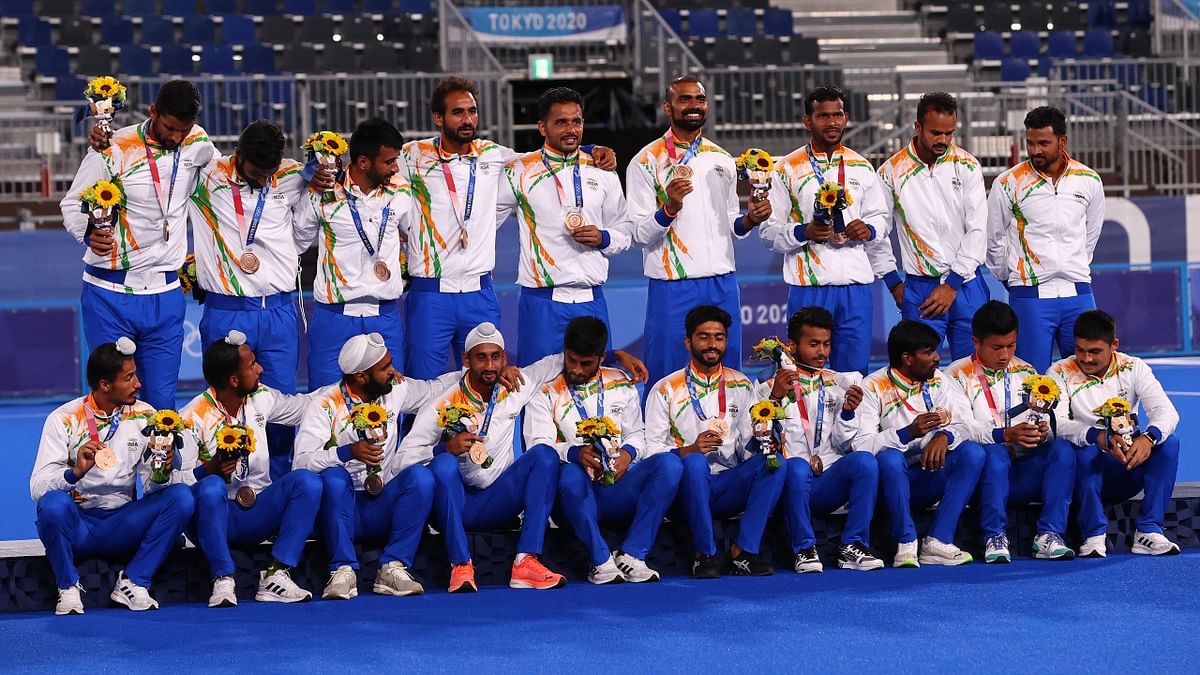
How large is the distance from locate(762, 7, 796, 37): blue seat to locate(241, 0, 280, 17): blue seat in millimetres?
6725

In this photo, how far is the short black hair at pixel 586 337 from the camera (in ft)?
27.0

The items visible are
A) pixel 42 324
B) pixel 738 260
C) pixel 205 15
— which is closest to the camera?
pixel 42 324

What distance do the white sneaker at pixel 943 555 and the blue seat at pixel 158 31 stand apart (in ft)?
53.7

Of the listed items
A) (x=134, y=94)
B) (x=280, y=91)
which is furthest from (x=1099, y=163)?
(x=134, y=94)

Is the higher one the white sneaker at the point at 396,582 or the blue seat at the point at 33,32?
the blue seat at the point at 33,32

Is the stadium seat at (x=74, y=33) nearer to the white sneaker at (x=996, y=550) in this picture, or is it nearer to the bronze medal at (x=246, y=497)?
the bronze medal at (x=246, y=497)

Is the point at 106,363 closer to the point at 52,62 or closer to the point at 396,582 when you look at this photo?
the point at 396,582

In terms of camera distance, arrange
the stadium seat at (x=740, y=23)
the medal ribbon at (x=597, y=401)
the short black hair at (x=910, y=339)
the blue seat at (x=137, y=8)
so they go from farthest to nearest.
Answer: the stadium seat at (x=740, y=23)
the blue seat at (x=137, y=8)
the short black hair at (x=910, y=339)
the medal ribbon at (x=597, y=401)

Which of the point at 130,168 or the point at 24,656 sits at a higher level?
the point at 130,168

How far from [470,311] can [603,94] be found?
1141 centimetres

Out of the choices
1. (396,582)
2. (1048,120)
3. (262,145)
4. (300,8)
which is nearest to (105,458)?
(396,582)

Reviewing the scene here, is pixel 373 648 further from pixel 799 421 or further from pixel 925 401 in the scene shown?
pixel 925 401

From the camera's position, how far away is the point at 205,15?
22.7 meters

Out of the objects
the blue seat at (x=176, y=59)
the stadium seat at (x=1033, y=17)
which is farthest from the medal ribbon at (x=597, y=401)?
the stadium seat at (x=1033, y=17)
